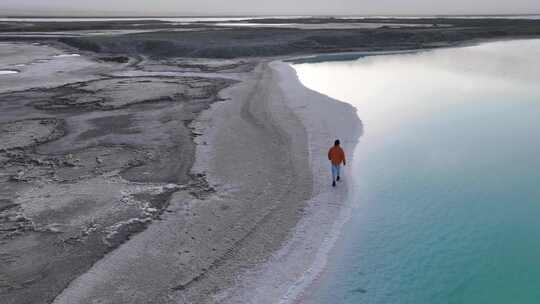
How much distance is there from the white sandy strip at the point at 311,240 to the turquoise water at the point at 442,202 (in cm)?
35

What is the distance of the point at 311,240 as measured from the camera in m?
10.6

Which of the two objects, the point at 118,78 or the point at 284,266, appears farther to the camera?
the point at 118,78

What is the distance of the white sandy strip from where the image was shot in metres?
8.79

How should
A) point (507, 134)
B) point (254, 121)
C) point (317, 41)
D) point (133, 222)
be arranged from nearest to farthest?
point (133, 222) < point (507, 134) < point (254, 121) < point (317, 41)

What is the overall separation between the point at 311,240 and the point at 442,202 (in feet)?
14.3

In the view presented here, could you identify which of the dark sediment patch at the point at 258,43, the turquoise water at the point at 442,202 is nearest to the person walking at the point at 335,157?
the turquoise water at the point at 442,202

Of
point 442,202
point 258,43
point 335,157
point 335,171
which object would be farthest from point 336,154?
point 258,43

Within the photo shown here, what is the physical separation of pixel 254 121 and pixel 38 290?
12538 mm

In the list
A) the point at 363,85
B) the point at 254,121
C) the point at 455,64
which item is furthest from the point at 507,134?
the point at 455,64

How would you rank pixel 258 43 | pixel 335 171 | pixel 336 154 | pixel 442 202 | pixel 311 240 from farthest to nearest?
pixel 258 43 → pixel 335 171 → pixel 336 154 → pixel 442 202 → pixel 311 240

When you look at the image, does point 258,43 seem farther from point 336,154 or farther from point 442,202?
point 442,202

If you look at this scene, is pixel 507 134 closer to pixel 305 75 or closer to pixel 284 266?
pixel 284 266

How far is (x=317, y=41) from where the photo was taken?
176 feet

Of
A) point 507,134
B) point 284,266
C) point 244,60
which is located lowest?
point 284,266
